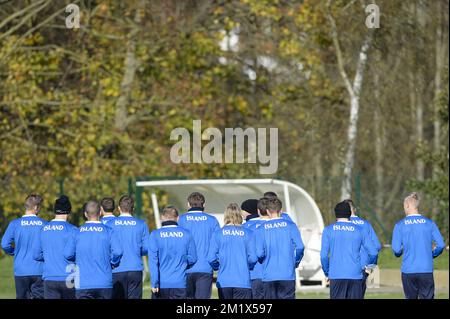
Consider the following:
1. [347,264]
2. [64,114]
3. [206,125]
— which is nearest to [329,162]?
[206,125]

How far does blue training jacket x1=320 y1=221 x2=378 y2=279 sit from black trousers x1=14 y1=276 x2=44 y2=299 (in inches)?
169

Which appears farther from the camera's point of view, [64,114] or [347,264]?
[64,114]

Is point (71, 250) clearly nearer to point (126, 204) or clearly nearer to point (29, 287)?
point (126, 204)

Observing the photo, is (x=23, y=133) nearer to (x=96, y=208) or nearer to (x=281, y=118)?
(x=281, y=118)

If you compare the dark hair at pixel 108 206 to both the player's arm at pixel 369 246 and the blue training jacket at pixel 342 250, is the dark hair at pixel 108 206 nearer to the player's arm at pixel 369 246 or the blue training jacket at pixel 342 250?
the blue training jacket at pixel 342 250

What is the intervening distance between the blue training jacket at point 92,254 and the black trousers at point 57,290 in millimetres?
589

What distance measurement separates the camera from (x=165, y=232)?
16.6 metres

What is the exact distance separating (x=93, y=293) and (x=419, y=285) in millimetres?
4639

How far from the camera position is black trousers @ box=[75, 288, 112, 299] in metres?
16.1

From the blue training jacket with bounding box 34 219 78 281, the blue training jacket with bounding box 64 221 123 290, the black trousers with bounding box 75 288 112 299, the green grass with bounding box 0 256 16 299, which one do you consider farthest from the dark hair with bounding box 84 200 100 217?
the green grass with bounding box 0 256 16 299

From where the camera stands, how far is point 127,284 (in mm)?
17891

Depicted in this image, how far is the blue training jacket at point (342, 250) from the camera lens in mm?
16562

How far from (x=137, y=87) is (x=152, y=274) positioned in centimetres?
1624

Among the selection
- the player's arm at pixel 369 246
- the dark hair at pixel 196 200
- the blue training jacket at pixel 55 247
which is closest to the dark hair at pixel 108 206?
the blue training jacket at pixel 55 247
